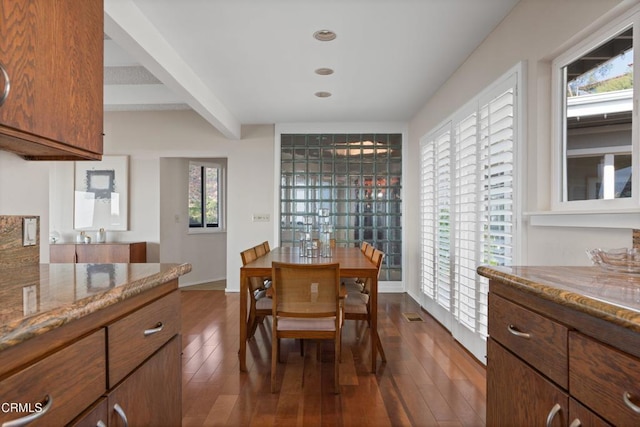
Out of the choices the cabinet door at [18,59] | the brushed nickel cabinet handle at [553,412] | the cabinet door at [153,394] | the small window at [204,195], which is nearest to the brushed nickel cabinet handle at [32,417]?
the cabinet door at [153,394]

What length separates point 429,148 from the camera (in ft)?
A: 13.9

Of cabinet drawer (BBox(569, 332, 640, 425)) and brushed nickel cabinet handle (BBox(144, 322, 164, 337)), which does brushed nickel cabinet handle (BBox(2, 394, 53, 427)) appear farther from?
cabinet drawer (BBox(569, 332, 640, 425))

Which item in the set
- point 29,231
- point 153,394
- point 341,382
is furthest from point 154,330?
point 341,382

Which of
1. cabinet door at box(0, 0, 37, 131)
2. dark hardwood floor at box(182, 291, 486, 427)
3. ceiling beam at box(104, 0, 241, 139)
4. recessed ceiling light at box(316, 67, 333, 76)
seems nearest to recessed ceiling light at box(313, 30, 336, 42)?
recessed ceiling light at box(316, 67, 333, 76)

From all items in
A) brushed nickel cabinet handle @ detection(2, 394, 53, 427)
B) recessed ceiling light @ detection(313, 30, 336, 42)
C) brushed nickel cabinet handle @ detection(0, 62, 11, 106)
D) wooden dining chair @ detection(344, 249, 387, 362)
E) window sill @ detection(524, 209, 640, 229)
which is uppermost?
recessed ceiling light @ detection(313, 30, 336, 42)

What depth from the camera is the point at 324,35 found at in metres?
2.68

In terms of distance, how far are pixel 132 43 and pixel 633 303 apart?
8.92 ft

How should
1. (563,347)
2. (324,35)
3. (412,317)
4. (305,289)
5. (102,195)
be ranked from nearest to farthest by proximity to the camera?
(563,347) < (305,289) < (324,35) < (412,317) < (102,195)

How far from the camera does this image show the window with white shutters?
237cm

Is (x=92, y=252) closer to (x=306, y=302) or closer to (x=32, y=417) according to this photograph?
(x=306, y=302)

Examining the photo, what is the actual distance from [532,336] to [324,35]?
2.40 meters

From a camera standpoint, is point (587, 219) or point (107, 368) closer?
point (107, 368)

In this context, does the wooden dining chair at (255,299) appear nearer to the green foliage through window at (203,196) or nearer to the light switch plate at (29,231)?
the light switch plate at (29,231)

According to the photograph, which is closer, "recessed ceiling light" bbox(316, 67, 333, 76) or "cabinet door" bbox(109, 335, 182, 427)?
"cabinet door" bbox(109, 335, 182, 427)
